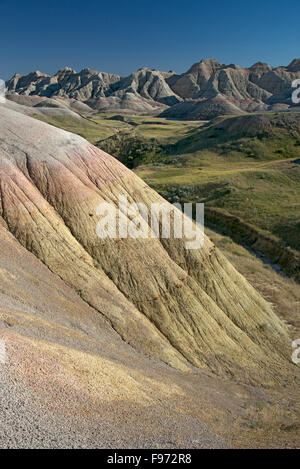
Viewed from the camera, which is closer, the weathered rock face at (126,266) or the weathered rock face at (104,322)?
the weathered rock face at (104,322)

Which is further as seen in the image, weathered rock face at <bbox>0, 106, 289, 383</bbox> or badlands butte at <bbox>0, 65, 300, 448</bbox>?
weathered rock face at <bbox>0, 106, 289, 383</bbox>

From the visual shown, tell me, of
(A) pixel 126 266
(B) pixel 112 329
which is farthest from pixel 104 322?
(A) pixel 126 266

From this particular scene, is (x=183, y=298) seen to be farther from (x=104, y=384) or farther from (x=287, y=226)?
(x=287, y=226)

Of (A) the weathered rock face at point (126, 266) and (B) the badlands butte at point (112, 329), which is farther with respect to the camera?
(A) the weathered rock face at point (126, 266)

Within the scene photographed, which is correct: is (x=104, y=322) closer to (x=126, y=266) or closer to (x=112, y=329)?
(x=112, y=329)

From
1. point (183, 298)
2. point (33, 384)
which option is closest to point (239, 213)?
point (183, 298)
